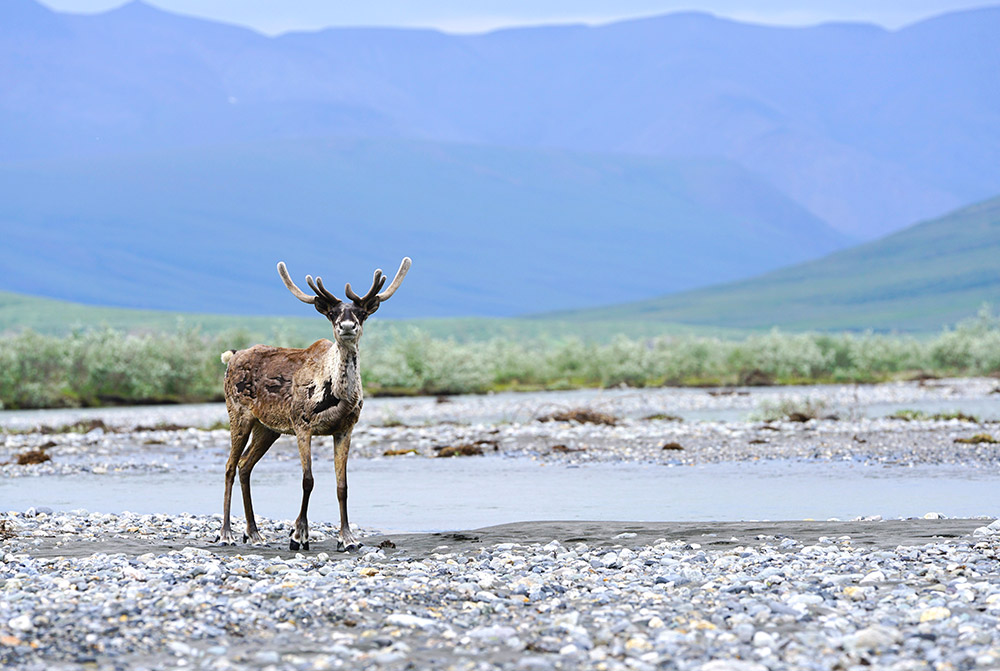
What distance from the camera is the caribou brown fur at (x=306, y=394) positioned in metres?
13.1

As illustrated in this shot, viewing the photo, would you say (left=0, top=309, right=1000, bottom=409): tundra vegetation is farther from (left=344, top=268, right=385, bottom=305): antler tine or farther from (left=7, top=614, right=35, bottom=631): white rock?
(left=7, top=614, right=35, bottom=631): white rock

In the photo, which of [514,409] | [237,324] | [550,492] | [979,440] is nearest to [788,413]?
[979,440]

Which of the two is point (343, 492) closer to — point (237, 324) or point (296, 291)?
point (296, 291)

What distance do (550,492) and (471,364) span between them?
38356mm

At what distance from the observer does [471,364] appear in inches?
2312

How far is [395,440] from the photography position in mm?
30766

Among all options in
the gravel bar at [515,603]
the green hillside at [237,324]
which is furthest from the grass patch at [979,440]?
the green hillside at [237,324]

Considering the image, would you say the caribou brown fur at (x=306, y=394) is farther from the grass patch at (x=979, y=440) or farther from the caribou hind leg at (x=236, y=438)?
the grass patch at (x=979, y=440)

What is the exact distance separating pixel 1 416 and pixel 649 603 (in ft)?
129

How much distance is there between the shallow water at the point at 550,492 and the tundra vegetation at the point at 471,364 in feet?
93.2

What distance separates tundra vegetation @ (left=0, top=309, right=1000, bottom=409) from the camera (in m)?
52.0

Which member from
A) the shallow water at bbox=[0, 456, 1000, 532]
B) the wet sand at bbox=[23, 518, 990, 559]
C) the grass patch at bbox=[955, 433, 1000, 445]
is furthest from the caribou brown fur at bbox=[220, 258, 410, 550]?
the grass patch at bbox=[955, 433, 1000, 445]

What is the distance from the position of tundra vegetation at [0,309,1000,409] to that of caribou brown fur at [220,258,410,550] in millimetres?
38562

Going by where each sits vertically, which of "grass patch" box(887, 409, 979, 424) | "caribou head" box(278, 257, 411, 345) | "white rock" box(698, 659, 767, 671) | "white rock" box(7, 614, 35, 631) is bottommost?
"white rock" box(698, 659, 767, 671)
